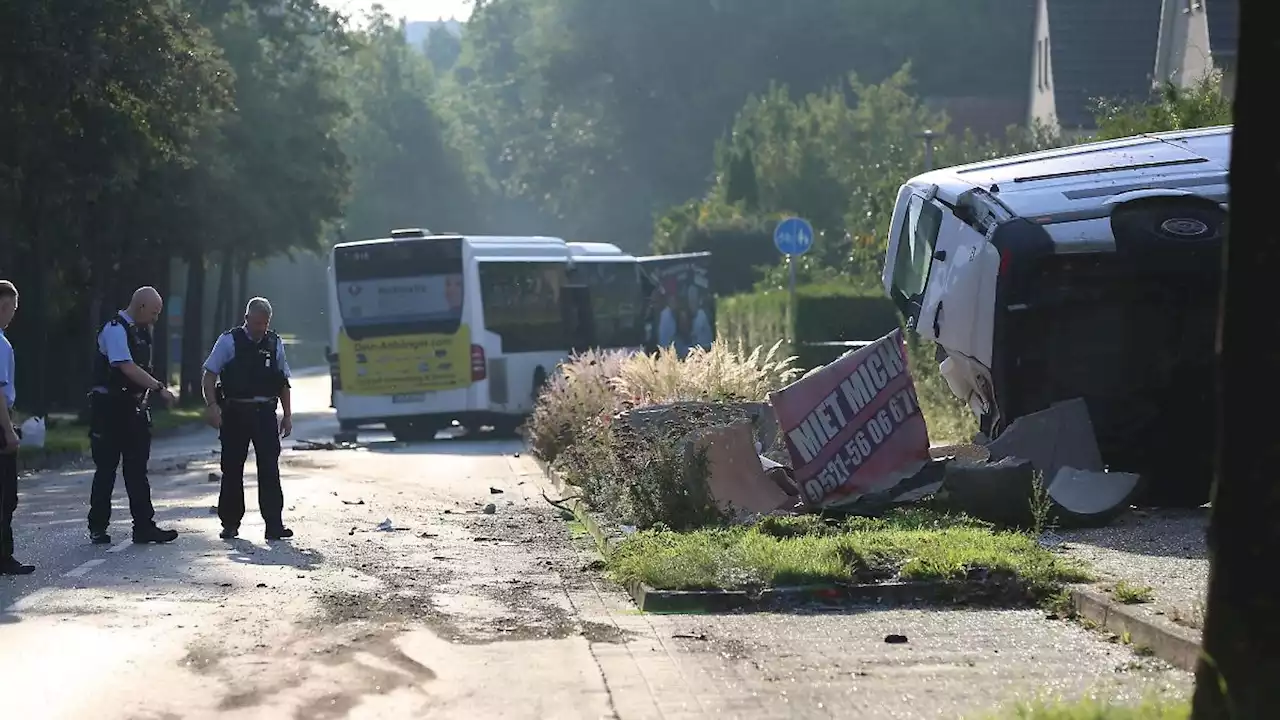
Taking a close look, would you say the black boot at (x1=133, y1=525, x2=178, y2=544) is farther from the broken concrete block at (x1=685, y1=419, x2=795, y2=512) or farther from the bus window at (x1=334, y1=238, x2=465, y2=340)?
the bus window at (x1=334, y1=238, x2=465, y2=340)

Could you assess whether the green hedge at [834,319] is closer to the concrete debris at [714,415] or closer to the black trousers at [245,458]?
the concrete debris at [714,415]

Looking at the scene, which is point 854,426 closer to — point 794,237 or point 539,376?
point 794,237

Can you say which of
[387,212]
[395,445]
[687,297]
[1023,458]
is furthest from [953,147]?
[387,212]

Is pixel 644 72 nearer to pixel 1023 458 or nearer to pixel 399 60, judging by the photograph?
pixel 399 60

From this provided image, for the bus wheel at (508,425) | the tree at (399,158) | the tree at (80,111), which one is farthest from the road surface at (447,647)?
the tree at (399,158)

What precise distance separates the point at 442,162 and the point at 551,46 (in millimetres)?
18500

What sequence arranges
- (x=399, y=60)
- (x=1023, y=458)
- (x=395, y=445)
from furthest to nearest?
(x=399, y=60) < (x=395, y=445) < (x=1023, y=458)

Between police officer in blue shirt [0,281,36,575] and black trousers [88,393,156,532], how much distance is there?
1.45 meters

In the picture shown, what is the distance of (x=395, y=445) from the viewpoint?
31.0 metres

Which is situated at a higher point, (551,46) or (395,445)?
(551,46)

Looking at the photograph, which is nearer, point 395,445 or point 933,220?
point 933,220

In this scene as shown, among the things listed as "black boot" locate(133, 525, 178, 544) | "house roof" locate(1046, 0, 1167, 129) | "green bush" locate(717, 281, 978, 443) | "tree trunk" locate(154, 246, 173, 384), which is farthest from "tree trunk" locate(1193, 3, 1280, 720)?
"house roof" locate(1046, 0, 1167, 129)

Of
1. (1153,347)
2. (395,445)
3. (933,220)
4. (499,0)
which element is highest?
(499,0)

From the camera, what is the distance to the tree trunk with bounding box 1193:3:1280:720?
17.0 ft
